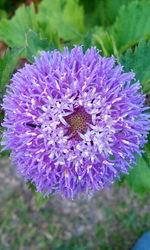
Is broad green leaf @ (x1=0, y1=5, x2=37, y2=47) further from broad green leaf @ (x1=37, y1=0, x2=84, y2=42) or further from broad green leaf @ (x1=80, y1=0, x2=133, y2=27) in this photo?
broad green leaf @ (x1=80, y1=0, x2=133, y2=27)

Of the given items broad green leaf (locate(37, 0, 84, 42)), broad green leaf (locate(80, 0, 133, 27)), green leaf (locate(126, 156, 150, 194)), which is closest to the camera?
green leaf (locate(126, 156, 150, 194))

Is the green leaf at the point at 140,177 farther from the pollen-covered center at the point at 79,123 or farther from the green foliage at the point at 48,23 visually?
the green foliage at the point at 48,23

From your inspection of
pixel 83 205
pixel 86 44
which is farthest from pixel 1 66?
pixel 83 205

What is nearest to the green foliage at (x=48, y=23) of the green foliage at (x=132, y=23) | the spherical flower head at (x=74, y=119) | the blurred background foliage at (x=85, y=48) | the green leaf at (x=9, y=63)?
the blurred background foliage at (x=85, y=48)

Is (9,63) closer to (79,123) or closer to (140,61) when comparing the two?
(79,123)

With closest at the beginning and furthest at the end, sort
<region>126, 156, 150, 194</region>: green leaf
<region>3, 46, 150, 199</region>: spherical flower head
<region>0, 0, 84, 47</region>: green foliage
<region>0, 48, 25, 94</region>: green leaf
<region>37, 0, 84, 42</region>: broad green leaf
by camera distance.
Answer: <region>3, 46, 150, 199</region>: spherical flower head → <region>0, 48, 25, 94</region>: green leaf → <region>126, 156, 150, 194</region>: green leaf → <region>0, 0, 84, 47</region>: green foliage → <region>37, 0, 84, 42</region>: broad green leaf

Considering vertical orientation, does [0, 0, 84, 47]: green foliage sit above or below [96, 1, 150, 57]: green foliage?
above

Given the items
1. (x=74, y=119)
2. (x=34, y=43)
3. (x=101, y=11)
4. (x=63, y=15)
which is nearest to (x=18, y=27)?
(x=63, y=15)

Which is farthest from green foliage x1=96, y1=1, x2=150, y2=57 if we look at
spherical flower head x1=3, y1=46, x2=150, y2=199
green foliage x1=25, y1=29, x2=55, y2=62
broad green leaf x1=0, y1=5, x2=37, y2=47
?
spherical flower head x1=3, y1=46, x2=150, y2=199
